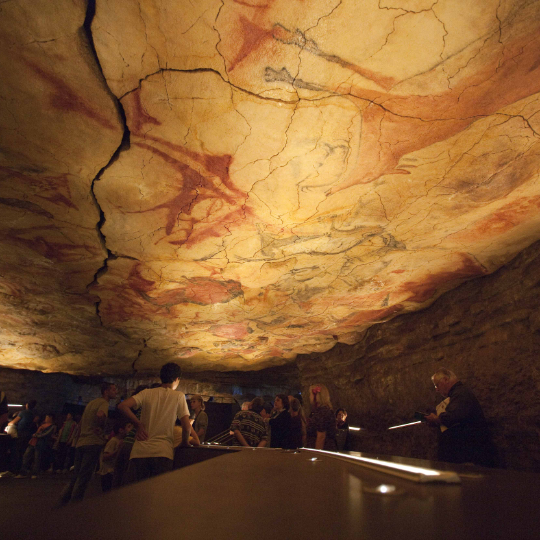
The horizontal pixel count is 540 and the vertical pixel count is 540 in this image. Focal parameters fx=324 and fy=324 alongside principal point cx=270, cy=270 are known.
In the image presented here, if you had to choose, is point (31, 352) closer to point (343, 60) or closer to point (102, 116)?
point (102, 116)

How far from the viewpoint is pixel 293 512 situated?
616 millimetres

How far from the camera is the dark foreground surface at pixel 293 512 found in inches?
19.1

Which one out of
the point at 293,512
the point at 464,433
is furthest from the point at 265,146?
the point at 464,433

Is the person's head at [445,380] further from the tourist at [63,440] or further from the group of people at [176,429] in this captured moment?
the tourist at [63,440]

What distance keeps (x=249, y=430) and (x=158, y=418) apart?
4.05 feet

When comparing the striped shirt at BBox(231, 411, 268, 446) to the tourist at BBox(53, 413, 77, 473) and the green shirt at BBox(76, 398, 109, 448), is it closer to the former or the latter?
the green shirt at BBox(76, 398, 109, 448)

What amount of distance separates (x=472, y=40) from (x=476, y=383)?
3.24 meters

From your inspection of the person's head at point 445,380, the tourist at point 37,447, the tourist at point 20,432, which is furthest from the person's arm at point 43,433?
the person's head at point 445,380

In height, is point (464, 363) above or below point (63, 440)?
above

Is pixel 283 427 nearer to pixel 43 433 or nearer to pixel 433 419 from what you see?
pixel 433 419

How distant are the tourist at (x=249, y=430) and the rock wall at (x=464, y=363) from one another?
210 cm

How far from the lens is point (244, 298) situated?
438 centimetres

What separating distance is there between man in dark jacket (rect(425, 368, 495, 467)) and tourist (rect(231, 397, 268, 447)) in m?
1.65

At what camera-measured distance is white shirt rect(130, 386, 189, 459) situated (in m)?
2.32
